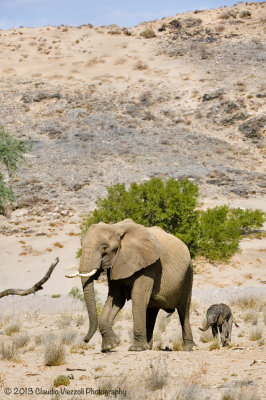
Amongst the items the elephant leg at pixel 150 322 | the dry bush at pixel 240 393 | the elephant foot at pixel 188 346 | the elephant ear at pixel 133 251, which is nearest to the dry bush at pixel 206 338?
the elephant foot at pixel 188 346

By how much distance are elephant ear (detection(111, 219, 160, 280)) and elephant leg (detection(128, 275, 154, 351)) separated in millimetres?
359

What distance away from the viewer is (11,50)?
73.0 metres

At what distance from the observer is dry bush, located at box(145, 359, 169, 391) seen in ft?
25.5

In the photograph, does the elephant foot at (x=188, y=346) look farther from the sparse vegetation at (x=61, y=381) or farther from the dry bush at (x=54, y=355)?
the sparse vegetation at (x=61, y=381)

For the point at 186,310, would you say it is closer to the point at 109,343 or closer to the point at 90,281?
the point at 109,343

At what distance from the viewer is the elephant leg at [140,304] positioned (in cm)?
1055

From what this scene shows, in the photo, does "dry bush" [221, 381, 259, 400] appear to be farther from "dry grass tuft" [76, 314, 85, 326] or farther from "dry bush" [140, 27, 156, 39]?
"dry bush" [140, 27, 156, 39]

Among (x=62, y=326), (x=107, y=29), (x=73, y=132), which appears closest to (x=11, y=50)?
(x=107, y=29)

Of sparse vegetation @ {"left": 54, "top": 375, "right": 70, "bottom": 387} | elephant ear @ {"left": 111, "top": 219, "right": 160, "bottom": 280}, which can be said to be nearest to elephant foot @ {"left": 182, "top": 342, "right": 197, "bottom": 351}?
elephant ear @ {"left": 111, "top": 219, "right": 160, "bottom": 280}

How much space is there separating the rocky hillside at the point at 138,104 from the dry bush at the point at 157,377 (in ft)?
94.4

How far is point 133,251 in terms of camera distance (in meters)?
10.6

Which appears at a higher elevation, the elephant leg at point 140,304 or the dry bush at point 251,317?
the elephant leg at point 140,304

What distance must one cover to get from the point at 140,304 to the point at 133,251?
1.04 m

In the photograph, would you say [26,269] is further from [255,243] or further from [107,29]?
[107,29]
